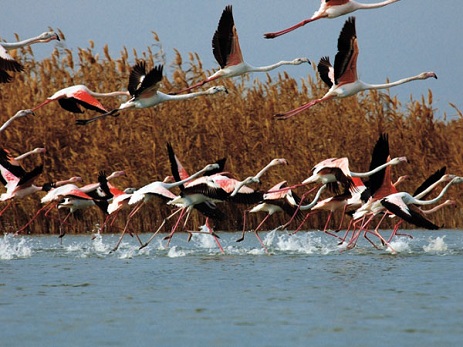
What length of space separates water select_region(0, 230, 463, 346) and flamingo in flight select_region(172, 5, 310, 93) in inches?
93.8

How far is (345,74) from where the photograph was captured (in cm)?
1302

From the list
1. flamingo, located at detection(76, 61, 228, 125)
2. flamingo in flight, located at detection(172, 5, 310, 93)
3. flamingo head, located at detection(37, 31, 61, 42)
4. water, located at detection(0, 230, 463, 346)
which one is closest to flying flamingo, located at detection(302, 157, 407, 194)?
water, located at detection(0, 230, 463, 346)

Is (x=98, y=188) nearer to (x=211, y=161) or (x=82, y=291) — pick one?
(x=211, y=161)

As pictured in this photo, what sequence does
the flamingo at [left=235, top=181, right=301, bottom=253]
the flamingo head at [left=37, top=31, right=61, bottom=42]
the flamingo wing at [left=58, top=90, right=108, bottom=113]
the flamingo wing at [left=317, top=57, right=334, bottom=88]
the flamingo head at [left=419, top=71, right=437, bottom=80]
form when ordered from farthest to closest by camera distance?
the flamingo at [left=235, top=181, right=301, bottom=253] → the flamingo head at [left=37, top=31, right=61, bottom=42] → the flamingo wing at [left=317, top=57, right=334, bottom=88] → the flamingo head at [left=419, top=71, right=437, bottom=80] → the flamingo wing at [left=58, top=90, right=108, bottom=113]

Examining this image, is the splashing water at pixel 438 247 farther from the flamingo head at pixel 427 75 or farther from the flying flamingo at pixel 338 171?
the flamingo head at pixel 427 75

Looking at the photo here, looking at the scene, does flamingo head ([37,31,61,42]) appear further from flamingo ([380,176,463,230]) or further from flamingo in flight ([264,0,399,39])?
flamingo ([380,176,463,230])

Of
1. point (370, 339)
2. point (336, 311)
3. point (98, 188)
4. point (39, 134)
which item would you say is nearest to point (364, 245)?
point (98, 188)

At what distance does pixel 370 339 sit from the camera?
6.86 metres

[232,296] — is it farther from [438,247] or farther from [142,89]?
[438,247]

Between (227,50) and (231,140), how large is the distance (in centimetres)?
481

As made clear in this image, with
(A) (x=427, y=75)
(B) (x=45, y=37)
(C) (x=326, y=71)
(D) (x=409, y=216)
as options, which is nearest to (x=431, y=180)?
(A) (x=427, y=75)

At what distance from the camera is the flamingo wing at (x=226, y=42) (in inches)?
486

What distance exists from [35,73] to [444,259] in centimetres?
958

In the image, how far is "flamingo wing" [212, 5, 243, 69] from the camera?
12.3 metres
